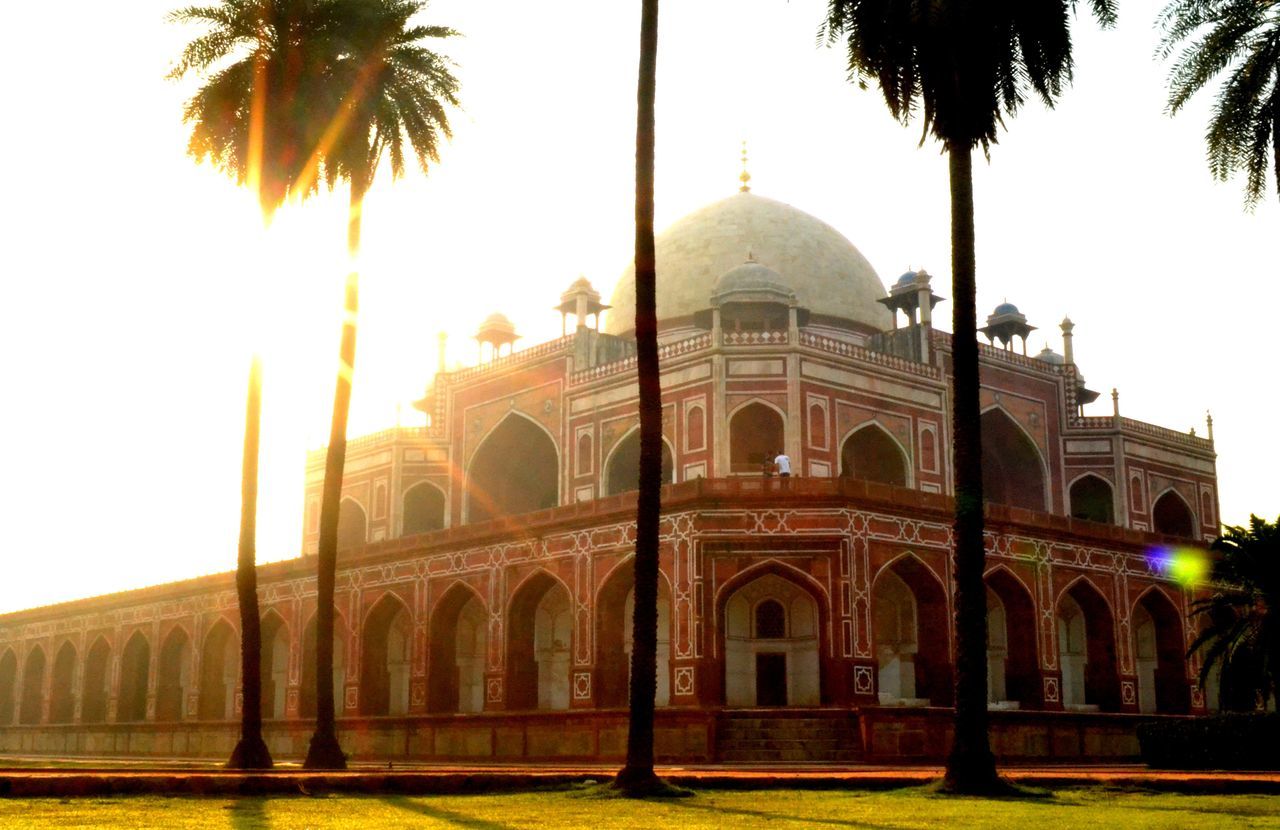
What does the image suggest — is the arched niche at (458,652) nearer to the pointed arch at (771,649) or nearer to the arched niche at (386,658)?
the arched niche at (386,658)

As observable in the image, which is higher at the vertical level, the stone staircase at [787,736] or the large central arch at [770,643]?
the large central arch at [770,643]

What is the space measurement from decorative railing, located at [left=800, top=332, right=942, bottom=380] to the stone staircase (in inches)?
496

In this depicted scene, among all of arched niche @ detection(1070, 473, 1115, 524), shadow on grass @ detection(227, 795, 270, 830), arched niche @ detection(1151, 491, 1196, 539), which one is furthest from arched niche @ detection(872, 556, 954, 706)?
arched niche @ detection(1151, 491, 1196, 539)

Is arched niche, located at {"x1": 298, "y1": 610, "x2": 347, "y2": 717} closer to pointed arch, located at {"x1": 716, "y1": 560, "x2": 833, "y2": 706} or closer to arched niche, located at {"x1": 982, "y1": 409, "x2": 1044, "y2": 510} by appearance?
pointed arch, located at {"x1": 716, "y1": 560, "x2": 833, "y2": 706}

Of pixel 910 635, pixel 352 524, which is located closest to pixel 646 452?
pixel 910 635

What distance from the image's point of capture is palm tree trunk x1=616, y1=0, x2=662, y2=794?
15797 millimetres

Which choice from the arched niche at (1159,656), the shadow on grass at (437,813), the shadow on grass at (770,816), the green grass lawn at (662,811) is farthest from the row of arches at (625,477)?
the shadow on grass at (770,816)

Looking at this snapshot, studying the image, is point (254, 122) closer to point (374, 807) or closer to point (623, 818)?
point (374, 807)

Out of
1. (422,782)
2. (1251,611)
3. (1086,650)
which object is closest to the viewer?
(422,782)

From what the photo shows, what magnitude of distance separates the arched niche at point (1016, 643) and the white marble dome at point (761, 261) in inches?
546

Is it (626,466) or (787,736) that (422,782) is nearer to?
(787,736)

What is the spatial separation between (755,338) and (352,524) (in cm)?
1926

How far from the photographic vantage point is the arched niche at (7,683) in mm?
55331

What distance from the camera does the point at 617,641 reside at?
3141cm
